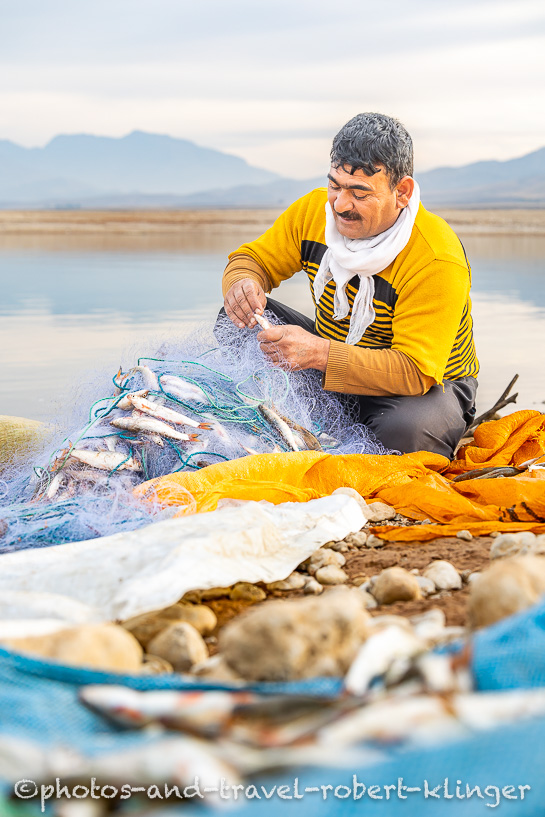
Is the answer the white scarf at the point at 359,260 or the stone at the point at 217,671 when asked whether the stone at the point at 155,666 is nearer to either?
the stone at the point at 217,671

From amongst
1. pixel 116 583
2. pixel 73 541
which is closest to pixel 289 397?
pixel 73 541

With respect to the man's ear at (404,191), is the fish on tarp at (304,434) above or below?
below

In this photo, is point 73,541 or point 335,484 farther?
point 335,484

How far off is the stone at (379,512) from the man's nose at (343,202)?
1.58 meters

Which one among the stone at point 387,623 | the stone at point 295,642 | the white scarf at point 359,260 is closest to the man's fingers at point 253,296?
the white scarf at point 359,260

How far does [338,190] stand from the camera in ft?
14.6

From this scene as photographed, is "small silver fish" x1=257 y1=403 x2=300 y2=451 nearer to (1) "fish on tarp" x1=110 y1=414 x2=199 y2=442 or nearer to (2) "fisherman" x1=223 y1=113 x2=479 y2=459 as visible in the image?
(2) "fisherman" x1=223 y1=113 x2=479 y2=459

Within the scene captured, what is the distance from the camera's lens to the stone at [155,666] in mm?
2158


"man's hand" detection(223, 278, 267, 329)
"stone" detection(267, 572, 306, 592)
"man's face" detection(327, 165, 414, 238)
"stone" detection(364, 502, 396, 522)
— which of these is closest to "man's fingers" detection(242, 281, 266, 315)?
"man's hand" detection(223, 278, 267, 329)

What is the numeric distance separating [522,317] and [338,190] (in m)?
6.98

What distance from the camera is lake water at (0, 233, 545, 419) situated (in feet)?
22.7

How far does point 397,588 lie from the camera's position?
8.82 feet

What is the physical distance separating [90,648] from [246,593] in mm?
927

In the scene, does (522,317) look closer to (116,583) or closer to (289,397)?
(289,397)
